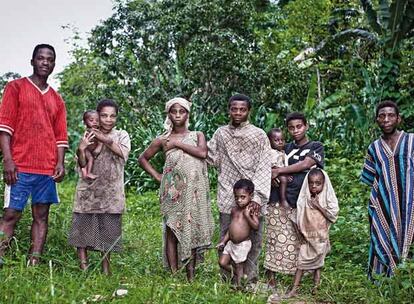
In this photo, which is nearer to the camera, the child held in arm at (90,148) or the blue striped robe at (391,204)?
the blue striped robe at (391,204)

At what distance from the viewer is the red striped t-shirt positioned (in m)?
4.50

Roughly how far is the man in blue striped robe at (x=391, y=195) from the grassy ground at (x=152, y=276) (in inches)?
11.0

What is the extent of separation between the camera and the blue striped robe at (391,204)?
4.56 m

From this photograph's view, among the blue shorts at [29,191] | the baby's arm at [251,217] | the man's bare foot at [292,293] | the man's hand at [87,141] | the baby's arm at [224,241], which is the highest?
the man's hand at [87,141]

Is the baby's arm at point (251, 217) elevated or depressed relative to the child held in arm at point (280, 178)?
depressed

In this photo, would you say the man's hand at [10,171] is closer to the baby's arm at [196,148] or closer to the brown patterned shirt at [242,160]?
the baby's arm at [196,148]

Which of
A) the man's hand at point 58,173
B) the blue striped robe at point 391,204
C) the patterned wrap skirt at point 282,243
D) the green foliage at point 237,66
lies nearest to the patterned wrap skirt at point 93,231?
the man's hand at point 58,173

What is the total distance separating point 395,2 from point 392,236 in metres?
5.26

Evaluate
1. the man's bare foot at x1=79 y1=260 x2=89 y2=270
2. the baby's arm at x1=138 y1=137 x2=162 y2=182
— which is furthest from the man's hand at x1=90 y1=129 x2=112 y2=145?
the man's bare foot at x1=79 y1=260 x2=89 y2=270

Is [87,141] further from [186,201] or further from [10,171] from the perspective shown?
[186,201]

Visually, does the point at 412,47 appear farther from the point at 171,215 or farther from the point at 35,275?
the point at 35,275

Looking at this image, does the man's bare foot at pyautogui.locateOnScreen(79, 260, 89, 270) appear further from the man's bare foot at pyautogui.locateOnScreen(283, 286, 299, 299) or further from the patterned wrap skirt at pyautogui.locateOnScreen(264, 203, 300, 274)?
the man's bare foot at pyautogui.locateOnScreen(283, 286, 299, 299)

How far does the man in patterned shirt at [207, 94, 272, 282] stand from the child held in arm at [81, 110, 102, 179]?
3.42 ft

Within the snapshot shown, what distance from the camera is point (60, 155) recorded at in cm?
475
